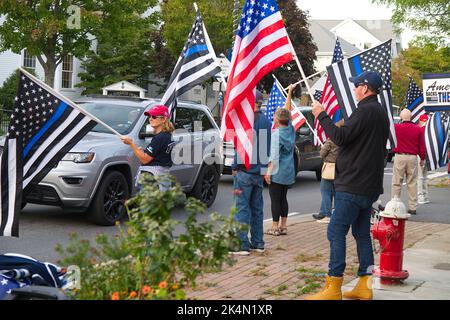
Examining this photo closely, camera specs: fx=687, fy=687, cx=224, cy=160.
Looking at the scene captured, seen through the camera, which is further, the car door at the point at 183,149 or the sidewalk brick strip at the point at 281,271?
the car door at the point at 183,149

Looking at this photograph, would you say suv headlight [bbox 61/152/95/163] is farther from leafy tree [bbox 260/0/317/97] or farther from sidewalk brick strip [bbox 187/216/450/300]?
leafy tree [bbox 260/0/317/97]

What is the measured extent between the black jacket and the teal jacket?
3.72 m

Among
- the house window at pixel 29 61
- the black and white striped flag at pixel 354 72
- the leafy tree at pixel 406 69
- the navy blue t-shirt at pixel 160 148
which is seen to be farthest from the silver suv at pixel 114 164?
the leafy tree at pixel 406 69

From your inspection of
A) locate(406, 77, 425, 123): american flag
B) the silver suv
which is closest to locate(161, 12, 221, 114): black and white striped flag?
the silver suv

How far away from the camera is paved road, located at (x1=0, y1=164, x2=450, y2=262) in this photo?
866 centimetres

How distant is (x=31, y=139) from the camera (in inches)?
214

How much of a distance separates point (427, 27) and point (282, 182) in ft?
47.4

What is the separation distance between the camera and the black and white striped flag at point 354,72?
315 inches

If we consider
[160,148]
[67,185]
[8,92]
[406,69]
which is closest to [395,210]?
[160,148]

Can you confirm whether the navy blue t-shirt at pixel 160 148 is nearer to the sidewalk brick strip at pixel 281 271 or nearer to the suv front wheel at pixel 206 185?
the sidewalk brick strip at pixel 281 271

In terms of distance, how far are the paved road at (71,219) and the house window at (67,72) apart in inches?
819

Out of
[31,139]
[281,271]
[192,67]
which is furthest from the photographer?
[192,67]

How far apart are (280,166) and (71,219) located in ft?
11.0

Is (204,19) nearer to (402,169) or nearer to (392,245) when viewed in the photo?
(402,169)
